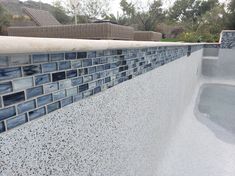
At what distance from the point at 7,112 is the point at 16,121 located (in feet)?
0.21

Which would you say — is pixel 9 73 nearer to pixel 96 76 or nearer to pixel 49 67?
pixel 49 67

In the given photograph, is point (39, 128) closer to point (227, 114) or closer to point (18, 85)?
point (18, 85)

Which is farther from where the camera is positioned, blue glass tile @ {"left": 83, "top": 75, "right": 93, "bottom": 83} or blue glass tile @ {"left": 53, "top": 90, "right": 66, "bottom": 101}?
blue glass tile @ {"left": 83, "top": 75, "right": 93, "bottom": 83}

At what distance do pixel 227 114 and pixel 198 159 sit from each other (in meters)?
3.39

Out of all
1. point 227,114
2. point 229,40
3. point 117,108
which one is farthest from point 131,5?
point 117,108

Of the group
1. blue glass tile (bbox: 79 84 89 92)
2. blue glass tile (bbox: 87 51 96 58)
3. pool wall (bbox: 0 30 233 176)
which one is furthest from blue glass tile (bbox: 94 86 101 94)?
blue glass tile (bbox: 87 51 96 58)

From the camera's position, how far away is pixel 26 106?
971 millimetres

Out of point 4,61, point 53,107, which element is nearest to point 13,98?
point 4,61

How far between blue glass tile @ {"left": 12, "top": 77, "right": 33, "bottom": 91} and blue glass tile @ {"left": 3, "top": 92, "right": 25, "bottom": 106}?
0.09 ft

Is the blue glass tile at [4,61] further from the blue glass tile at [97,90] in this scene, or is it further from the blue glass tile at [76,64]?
the blue glass tile at [97,90]

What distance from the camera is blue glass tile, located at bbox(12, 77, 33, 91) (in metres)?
0.90

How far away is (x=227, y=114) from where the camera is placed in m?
7.11

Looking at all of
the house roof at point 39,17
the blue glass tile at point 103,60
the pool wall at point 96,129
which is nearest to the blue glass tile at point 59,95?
the pool wall at point 96,129

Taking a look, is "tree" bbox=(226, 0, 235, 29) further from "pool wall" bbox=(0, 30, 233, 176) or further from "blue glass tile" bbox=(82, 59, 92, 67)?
"blue glass tile" bbox=(82, 59, 92, 67)
